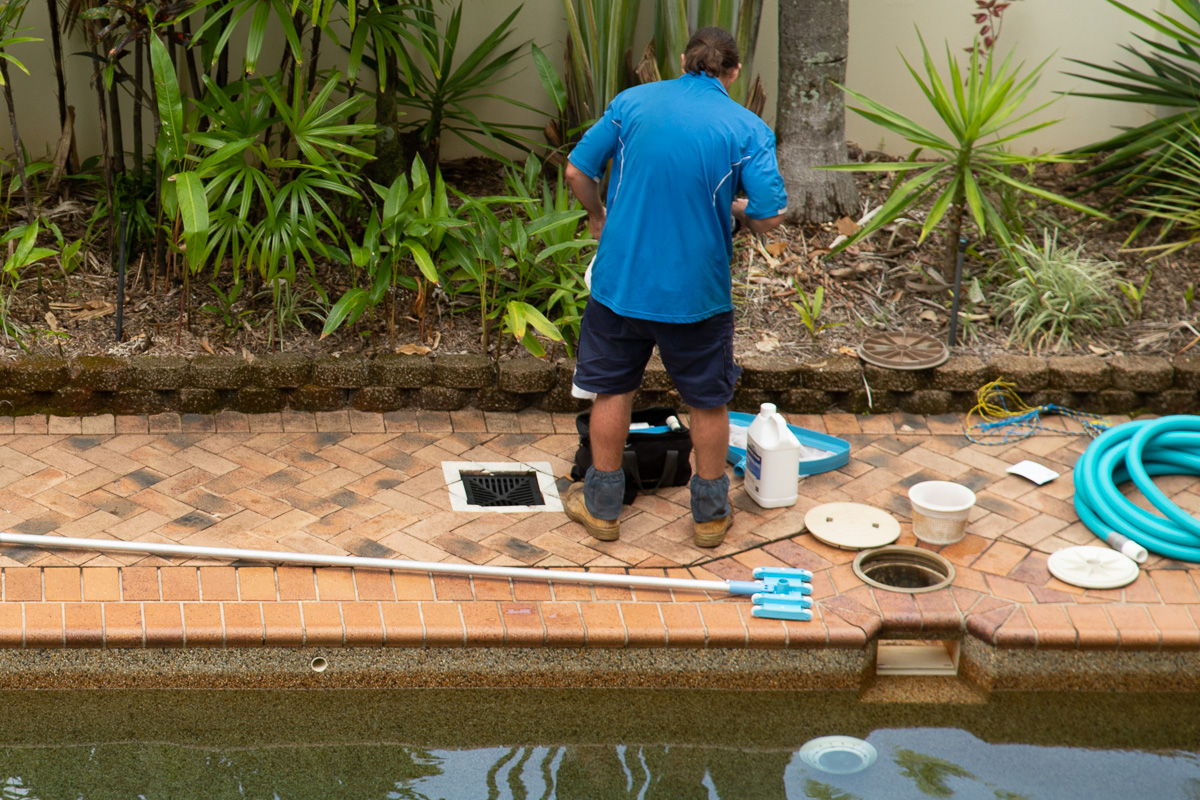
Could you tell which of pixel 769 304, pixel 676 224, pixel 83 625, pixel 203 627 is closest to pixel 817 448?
pixel 769 304

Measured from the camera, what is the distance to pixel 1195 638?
3668mm

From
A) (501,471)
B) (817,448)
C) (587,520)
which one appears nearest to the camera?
(587,520)

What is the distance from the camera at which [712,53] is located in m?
3.67

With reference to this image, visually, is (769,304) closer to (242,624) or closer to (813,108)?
(813,108)

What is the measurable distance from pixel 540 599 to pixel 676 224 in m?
1.21

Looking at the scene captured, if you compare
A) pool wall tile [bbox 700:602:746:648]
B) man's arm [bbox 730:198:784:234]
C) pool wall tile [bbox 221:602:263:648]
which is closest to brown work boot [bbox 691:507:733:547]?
pool wall tile [bbox 700:602:746:648]

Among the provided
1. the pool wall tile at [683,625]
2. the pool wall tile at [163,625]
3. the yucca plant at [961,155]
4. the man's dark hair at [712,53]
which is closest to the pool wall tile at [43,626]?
the pool wall tile at [163,625]

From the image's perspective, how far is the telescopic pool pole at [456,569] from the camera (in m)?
3.76

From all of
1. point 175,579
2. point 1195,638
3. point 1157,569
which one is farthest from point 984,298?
point 175,579

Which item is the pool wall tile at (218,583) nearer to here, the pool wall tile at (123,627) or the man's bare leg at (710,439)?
the pool wall tile at (123,627)

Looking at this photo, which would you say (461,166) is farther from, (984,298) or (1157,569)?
(1157,569)

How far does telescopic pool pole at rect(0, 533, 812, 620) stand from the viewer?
3760 mm

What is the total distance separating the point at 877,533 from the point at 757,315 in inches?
58.2

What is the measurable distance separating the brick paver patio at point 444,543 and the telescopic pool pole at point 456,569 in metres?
0.04
